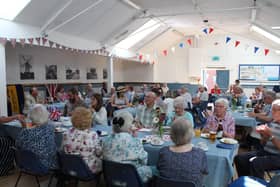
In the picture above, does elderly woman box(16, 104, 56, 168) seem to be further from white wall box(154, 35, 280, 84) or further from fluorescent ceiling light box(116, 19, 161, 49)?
white wall box(154, 35, 280, 84)

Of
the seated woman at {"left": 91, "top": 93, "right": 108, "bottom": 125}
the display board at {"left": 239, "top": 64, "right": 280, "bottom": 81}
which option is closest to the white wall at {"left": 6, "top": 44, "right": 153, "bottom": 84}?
the seated woman at {"left": 91, "top": 93, "right": 108, "bottom": 125}

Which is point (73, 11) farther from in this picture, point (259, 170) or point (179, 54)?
point (179, 54)

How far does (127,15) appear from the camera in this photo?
8.18m

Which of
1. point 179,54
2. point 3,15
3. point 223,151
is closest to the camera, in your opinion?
point 223,151

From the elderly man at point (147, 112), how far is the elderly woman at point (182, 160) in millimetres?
1728

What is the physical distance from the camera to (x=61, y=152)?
97.1 inches

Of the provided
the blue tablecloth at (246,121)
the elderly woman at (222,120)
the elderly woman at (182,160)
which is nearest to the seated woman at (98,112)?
the elderly woman at (222,120)

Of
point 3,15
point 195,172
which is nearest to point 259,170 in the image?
point 195,172

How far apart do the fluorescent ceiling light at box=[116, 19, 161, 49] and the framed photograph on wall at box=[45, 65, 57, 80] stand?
8.79 feet

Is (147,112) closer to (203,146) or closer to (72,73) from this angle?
(203,146)

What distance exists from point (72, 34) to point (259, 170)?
6.12 metres

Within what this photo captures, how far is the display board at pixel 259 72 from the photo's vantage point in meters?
11.9

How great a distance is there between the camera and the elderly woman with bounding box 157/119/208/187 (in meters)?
1.93

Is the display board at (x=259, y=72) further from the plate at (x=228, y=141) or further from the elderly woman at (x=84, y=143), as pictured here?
the elderly woman at (x=84, y=143)
